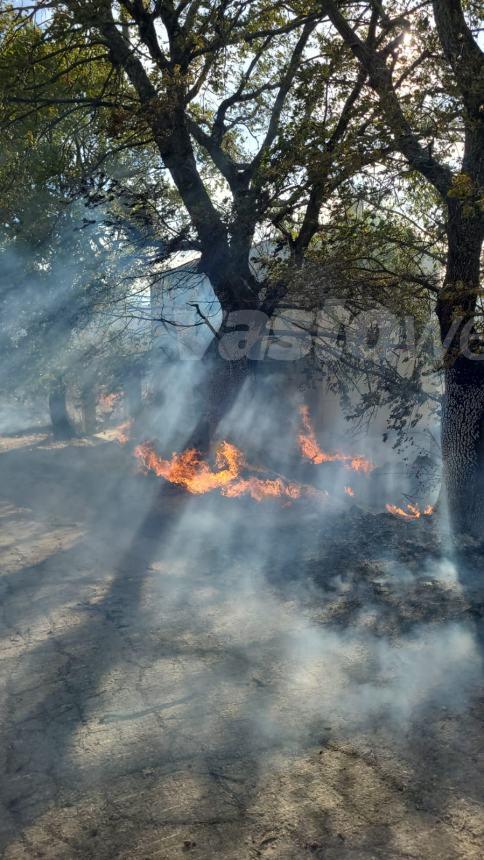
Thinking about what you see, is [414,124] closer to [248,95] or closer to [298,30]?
[248,95]

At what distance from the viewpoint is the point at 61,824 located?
3.71m

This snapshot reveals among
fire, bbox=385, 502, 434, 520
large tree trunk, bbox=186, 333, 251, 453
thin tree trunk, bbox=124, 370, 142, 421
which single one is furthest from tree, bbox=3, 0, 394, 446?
thin tree trunk, bbox=124, 370, 142, 421

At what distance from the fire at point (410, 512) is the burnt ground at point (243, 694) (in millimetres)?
796

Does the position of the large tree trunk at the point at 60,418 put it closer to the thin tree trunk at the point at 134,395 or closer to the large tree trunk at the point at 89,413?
the large tree trunk at the point at 89,413

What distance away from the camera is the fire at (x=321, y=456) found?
1564cm

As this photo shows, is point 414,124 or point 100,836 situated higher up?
point 414,124

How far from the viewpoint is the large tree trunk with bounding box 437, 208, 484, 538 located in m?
8.20

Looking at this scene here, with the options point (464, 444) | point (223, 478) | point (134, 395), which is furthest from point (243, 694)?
point (134, 395)

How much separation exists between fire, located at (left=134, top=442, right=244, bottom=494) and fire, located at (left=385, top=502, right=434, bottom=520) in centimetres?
301

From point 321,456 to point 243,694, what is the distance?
38.2ft

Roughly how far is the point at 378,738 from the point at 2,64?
10790 mm

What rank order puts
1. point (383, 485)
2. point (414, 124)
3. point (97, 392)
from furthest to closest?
point (97, 392), point (383, 485), point (414, 124)

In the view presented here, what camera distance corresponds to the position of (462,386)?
29.6ft

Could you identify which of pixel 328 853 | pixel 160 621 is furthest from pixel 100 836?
pixel 160 621
